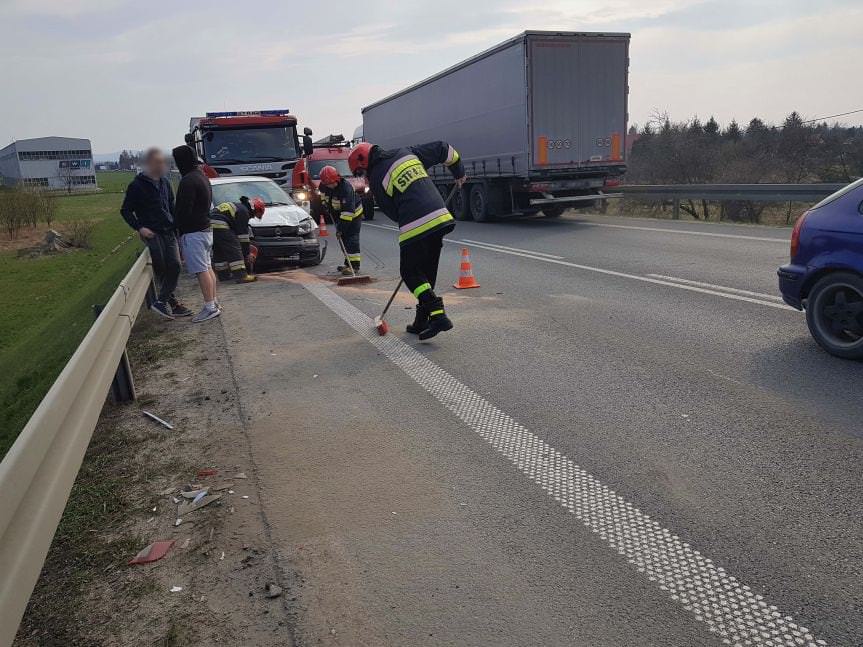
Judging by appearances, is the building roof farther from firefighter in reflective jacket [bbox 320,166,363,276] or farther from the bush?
firefighter in reflective jacket [bbox 320,166,363,276]

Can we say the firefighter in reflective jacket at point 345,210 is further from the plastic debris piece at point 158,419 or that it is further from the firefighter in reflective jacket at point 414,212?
the plastic debris piece at point 158,419

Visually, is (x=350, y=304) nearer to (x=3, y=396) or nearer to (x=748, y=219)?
(x=3, y=396)

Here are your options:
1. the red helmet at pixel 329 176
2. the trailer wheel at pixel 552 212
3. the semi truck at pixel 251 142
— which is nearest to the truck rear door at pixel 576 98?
the trailer wheel at pixel 552 212

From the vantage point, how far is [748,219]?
2088 cm

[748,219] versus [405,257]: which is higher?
[405,257]

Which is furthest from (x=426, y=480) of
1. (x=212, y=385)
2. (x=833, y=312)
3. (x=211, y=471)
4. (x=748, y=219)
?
(x=748, y=219)

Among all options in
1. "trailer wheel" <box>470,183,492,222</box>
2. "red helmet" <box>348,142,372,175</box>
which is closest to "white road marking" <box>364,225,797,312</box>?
"red helmet" <box>348,142,372,175</box>

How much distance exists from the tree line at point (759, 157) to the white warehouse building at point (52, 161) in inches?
3518

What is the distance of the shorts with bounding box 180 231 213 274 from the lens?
25.3ft

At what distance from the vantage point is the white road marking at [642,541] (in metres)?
2.36

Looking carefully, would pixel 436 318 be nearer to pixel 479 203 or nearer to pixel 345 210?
pixel 345 210

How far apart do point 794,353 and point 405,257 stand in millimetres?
3279

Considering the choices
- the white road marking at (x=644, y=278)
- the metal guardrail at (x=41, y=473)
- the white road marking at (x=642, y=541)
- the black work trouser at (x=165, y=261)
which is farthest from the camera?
the black work trouser at (x=165, y=261)

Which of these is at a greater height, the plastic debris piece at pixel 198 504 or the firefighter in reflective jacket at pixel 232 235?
the firefighter in reflective jacket at pixel 232 235
